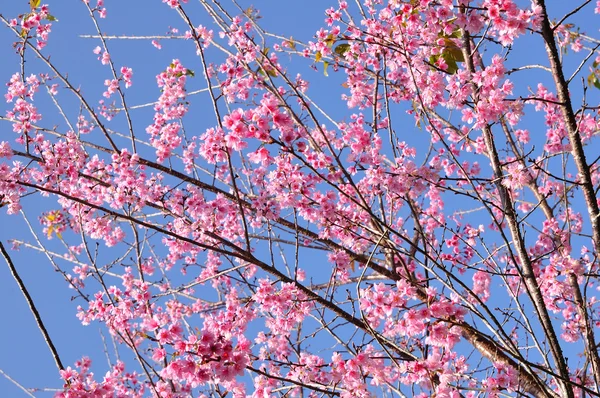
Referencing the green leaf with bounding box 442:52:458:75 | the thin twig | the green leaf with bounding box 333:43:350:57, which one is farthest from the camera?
the green leaf with bounding box 333:43:350:57

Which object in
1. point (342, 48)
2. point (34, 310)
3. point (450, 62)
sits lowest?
point (34, 310)

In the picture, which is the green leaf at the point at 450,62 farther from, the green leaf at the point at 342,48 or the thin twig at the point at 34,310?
the thin twig at the point at 34,310

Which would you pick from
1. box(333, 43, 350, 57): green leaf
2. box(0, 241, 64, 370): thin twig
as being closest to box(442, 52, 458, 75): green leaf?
box(333, 43, 350, 57): green leaf

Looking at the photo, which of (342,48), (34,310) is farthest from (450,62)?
(34,310)

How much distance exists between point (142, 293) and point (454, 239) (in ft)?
8.87

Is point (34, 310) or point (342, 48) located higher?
point (342, 48)

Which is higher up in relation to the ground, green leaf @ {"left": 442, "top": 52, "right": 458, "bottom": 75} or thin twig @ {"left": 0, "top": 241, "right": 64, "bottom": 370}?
green leaf @ {"left": 442, "top": 52, "right": 458, "bottom": 75}

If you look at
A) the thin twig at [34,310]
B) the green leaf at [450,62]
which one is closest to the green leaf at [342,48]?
the green leaf at [450,62]

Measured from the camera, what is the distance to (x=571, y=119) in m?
3.26

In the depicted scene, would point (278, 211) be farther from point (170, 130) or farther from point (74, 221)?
point (74, 221)

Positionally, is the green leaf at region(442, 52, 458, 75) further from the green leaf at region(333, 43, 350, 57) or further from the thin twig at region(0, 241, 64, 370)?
the thin twig at region(0, 241, 64, 370)

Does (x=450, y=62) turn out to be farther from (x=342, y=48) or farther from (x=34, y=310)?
(x=34, y=310)

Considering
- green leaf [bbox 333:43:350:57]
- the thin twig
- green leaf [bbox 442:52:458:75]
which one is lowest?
the thin twig

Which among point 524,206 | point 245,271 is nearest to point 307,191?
point 245,271
